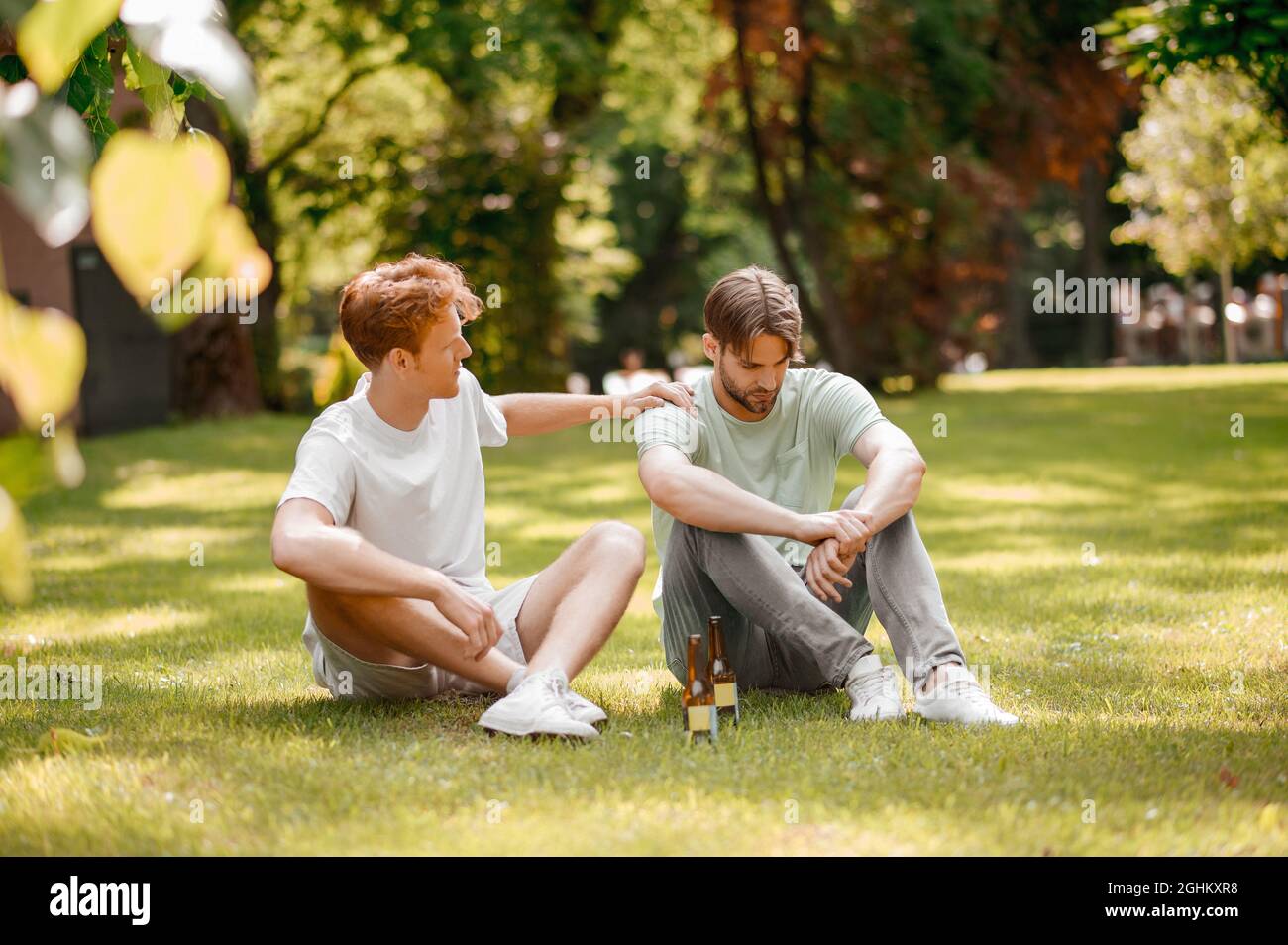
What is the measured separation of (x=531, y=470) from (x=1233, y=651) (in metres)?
9.03

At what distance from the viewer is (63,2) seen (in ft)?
3.87

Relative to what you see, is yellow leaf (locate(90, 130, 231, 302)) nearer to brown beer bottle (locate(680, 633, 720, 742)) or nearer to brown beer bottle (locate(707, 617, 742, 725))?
brown beer bottle (locate(680, 633, 720, 742))

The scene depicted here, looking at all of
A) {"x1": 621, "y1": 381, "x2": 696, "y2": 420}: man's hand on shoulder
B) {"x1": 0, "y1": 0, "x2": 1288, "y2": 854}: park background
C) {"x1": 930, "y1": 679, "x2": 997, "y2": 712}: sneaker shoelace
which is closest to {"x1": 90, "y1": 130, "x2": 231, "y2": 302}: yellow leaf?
{"x1": 0, "y1": 0, "x2": 1288, "y2": 854}: park background

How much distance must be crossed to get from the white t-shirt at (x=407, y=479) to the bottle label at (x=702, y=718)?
907 millimetres

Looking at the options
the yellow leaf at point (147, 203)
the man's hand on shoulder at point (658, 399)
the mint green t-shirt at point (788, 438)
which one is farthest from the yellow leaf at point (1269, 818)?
the yellow leaf at point (147, 203)

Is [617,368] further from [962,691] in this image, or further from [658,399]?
[962,691]

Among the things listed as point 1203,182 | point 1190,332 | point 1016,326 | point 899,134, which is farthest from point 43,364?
point 1016,326

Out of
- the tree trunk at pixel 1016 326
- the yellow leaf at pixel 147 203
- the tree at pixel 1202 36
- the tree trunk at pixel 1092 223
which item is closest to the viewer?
the yellow leaf at pixel 147 203

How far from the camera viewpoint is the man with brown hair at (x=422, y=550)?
3953 mm

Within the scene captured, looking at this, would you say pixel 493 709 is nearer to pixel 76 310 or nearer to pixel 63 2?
pixel 63 2

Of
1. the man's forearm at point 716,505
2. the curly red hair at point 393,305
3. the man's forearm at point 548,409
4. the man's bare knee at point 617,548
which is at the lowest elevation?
the man's bare knee at point 617,548

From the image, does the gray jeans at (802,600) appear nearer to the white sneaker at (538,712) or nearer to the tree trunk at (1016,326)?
the white sneaker at (538,712)

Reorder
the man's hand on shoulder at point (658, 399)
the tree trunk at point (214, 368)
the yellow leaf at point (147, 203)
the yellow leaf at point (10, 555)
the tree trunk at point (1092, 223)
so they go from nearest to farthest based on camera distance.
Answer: the yellow leaf at point (147, 203) → the yellow leaf at point (10, 555) → the man's hand on shoulder at point (658, 399) → the tree trunk at point (214, 368) → the tree trunk at point (1092, 223)

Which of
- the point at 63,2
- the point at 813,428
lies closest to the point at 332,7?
the point at 813,428
